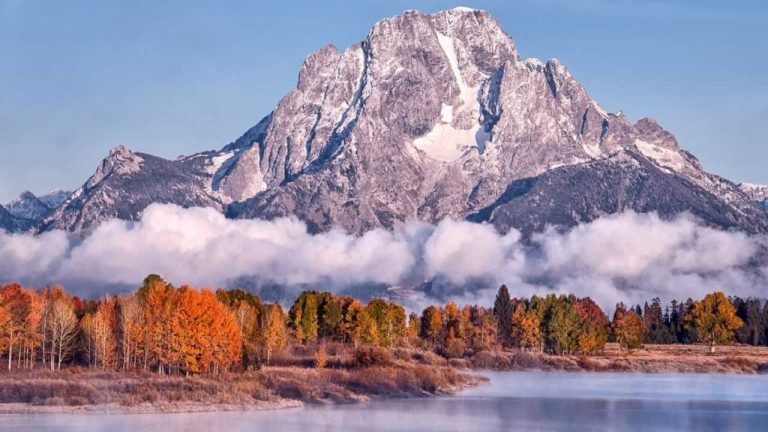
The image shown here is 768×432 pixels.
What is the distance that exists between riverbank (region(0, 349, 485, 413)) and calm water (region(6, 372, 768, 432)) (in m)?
3.45

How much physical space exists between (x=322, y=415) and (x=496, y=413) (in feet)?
57.0

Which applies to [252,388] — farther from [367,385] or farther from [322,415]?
[367,385]

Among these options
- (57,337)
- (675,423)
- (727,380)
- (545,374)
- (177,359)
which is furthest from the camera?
(545,374)

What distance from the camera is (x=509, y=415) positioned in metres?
111

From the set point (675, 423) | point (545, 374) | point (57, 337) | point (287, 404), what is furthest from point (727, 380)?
point (57, 337)

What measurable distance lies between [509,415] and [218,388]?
2817 cm

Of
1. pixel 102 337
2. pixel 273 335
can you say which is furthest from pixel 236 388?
pixel 273 335

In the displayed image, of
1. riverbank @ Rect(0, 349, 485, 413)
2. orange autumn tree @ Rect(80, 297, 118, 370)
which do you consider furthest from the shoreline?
orange autumn tree @ Rect(80, 297, 118, 370)

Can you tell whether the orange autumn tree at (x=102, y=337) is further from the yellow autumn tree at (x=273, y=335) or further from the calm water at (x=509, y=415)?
the calm water at (x=509, y=415)

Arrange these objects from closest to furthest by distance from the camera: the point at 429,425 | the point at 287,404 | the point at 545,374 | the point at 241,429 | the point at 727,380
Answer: the point at 241,429 → the point at 429,425 → the point at 287,404 → the point at 727,380 → the point at 545,374

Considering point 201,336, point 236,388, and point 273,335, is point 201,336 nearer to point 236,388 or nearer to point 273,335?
point 236,388

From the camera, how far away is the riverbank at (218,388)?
342 ft

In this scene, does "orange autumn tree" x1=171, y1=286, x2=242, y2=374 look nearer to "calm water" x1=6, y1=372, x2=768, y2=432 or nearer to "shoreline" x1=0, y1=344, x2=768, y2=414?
"shoreline" x1=0, y1=344, x2=768, y2=414

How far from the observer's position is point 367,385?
131m
